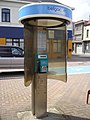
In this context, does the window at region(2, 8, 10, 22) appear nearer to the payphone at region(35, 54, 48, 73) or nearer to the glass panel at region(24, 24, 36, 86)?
the glass panel at region(24, 24, 36, 86)

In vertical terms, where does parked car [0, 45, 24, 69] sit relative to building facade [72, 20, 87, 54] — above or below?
below

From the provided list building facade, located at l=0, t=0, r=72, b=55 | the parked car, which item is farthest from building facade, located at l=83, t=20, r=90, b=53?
the parked car

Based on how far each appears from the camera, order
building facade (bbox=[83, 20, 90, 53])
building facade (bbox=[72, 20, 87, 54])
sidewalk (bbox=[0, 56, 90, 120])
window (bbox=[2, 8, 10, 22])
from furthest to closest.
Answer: building facade (bbox=[72, 20, 87, 54]) < building facade (bbox=[83, 20, 90, 53]) < window (bbox=[2, 8, 10, 22]) < sidewalk (bbox=[0, 56, 90, 120])

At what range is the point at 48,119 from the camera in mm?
4598

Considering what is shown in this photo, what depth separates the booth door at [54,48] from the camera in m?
4.97

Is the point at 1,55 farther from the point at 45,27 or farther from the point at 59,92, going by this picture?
the point at 45,27

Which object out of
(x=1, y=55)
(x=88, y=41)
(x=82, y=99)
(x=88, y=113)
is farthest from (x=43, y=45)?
(x=88, y=41)

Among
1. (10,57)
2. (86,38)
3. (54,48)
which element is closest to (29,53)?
(54,48)

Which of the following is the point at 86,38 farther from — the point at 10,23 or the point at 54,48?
the point at 54,48

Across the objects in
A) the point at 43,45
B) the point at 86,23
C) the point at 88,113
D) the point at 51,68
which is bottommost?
the point at 88,113

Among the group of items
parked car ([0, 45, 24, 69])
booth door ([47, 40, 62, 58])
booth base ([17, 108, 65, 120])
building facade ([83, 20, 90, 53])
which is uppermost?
building facade ([83, 20, 90, 53])

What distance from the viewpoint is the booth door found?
4.97 meters

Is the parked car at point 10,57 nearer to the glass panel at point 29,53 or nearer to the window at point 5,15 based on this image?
the glass panel at point 29,53

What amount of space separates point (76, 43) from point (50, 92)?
4566 cm
